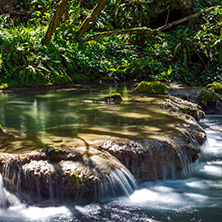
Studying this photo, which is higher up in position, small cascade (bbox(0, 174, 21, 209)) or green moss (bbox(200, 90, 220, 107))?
green moss (bbox(200, 90, 220, 107))

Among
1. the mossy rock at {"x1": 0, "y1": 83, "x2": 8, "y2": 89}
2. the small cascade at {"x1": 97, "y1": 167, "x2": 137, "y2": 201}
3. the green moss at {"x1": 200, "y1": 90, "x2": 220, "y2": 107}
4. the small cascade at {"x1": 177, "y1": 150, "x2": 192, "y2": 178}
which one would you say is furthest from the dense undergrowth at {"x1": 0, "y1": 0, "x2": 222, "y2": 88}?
the small cascade at {"x1": 97, "y1": 167, "x2": 137, "y2": 201}

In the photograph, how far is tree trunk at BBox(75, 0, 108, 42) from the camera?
13.3m

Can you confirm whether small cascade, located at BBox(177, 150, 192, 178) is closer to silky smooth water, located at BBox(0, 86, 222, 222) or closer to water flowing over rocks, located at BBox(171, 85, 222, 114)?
silky smooth water, located at BBox(0, 86, 222, 222)

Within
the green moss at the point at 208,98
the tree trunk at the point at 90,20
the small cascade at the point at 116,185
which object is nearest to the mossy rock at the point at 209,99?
the green moss at the point at 208,98

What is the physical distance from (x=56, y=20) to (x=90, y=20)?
2040 mm

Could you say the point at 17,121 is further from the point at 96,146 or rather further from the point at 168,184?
the point at 168,184

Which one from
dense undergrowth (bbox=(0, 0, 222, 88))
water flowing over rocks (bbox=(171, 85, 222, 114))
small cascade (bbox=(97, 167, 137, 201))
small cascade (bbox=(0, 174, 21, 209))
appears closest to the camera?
small cascade (bbox=(0, 174, 21, 209))

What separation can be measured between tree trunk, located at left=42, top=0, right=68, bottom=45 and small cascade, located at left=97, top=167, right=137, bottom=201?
8268 millimetres

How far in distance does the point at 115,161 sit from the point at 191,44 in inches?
437

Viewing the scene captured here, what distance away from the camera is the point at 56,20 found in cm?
1205

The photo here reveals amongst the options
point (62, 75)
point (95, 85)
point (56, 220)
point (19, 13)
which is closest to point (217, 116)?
point (95, 85)

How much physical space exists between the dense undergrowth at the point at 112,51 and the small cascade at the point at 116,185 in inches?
304

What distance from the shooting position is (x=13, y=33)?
42.1ft

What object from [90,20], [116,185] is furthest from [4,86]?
[116,185]
